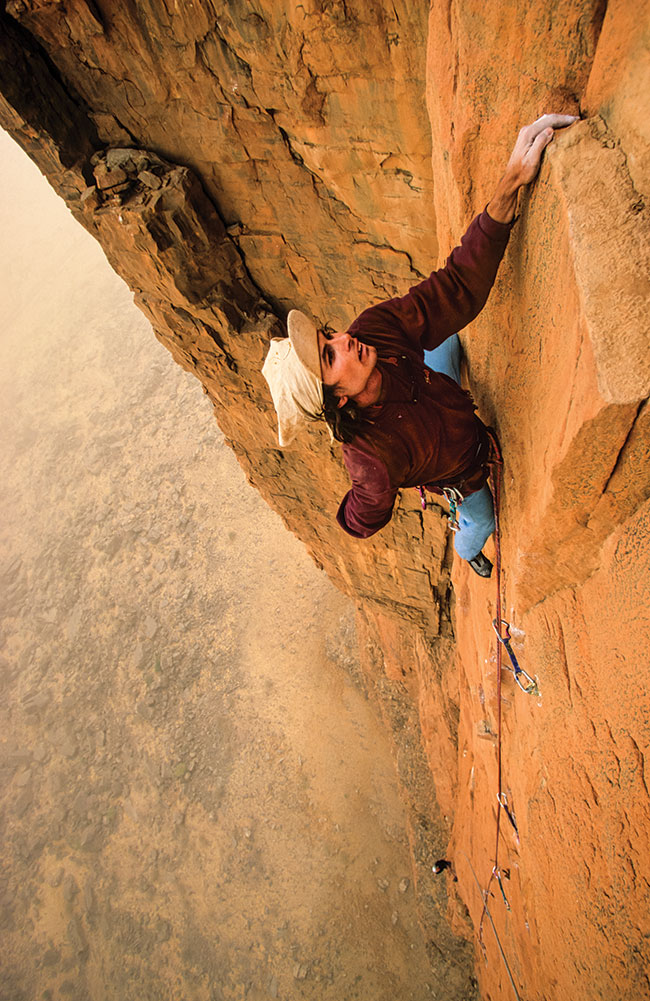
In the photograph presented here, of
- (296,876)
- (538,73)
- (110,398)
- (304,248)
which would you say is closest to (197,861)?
(296,876)

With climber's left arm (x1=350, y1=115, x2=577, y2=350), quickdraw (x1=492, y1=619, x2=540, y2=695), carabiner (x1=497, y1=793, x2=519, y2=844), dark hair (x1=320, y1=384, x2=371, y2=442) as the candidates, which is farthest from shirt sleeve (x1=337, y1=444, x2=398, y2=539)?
carabiner (x1=497, y1=793, x2=519, y2=844)

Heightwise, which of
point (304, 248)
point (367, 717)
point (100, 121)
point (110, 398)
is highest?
point (100, 121)

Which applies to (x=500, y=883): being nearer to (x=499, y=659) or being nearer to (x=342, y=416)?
(x=499, y=659)

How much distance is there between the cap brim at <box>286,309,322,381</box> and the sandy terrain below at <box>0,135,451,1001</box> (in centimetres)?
846

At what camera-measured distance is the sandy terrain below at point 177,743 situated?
9.07m

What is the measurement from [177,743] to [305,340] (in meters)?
12.2

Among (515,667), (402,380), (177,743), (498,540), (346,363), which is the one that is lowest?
(177,743)

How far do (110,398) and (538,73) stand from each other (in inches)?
831

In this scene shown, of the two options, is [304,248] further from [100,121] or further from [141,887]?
[141,887]

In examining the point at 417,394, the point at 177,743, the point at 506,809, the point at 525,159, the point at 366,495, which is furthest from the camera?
the point at 177,743

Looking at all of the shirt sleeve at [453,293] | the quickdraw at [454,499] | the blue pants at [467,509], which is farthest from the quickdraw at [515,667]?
the shirt sleeve at [453,293]

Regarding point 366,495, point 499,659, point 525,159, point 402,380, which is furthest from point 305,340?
point 499,659

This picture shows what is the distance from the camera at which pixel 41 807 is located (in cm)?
1312

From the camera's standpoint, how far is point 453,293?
235 centimetres
